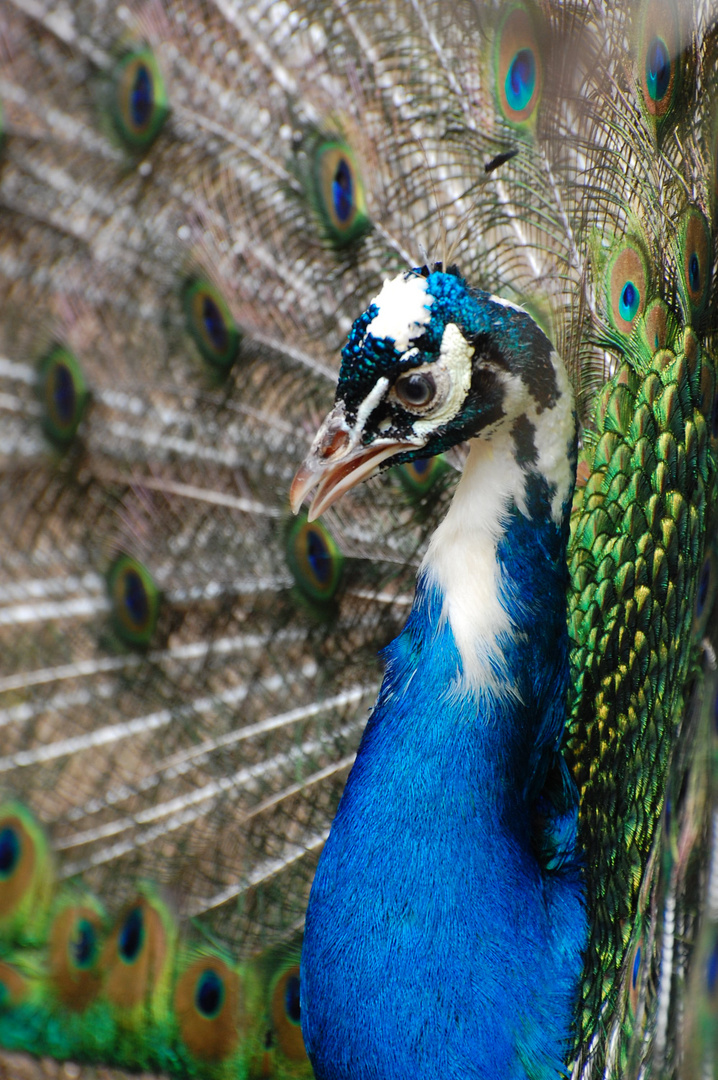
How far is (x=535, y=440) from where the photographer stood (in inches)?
29.9

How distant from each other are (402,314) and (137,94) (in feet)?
2.18

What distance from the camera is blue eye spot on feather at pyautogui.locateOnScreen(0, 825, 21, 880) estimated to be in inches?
49.2

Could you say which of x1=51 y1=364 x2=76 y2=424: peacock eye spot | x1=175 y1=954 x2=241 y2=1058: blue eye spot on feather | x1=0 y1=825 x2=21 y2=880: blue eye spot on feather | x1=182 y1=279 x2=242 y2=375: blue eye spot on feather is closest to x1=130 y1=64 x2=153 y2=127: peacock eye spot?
x1=182 y1=279 x2=242 y2=375: blue eye spot on feather

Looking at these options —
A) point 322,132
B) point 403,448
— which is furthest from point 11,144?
point 403,448

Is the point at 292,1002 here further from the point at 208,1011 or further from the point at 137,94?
the point at 137,94

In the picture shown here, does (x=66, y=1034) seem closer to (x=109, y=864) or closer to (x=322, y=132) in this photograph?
(x=109, y=864)

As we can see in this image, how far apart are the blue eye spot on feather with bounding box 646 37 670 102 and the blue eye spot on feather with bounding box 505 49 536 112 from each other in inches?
4.7

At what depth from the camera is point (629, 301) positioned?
3.58 feet

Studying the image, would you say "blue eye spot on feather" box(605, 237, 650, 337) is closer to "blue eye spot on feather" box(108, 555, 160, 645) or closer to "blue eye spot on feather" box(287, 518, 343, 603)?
"blue eye spot on feather" box(287, 518, 343, 603)

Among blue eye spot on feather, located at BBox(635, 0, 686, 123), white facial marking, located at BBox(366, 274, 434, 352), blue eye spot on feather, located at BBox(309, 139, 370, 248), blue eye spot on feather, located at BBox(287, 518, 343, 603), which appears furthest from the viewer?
blue eye spot on feather, located at BBox(287, 518, 343, 603)

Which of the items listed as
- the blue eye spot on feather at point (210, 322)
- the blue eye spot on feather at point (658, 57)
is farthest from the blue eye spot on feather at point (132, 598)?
the blue eye spot on feather at point (658, 57)

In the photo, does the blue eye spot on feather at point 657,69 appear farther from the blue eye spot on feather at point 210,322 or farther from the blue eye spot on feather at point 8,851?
the blue eye spot on feather at point 8,851

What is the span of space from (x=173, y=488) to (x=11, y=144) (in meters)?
0.45

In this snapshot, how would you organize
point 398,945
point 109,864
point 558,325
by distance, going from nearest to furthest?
point 398,945
point 558,325
point 109,864
